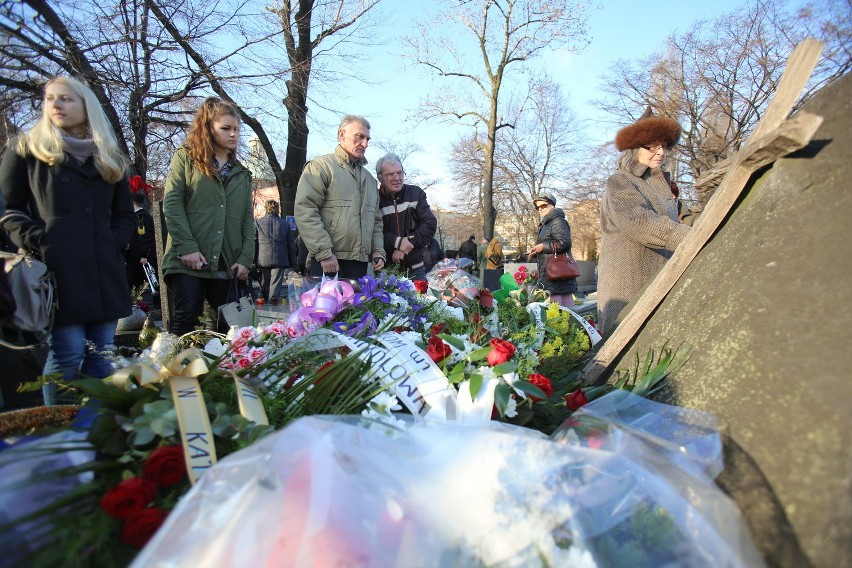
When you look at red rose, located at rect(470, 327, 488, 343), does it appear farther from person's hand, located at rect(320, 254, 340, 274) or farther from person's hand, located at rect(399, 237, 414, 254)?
person's hand, located at rect(399, 237, 414, 254)

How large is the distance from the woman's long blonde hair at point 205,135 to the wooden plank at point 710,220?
107 inches

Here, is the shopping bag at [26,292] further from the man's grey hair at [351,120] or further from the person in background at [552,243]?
the person in background at [552,243]

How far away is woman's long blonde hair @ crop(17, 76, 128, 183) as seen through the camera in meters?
2.81

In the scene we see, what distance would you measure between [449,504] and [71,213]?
2.85 m

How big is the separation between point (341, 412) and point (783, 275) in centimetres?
110

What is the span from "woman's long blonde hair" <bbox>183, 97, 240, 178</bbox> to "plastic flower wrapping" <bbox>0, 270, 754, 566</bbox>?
2338 millimetres

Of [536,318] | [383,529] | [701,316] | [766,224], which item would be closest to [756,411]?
[701,316]

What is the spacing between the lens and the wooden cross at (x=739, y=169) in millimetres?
1345

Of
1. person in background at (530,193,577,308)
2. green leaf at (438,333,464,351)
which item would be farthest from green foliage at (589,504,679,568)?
person in background at (530,193,577,308)

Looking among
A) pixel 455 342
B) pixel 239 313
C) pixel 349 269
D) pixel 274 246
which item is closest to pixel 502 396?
pixel 455 342

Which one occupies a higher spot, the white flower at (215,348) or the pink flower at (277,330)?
the pink flower at (277,330)

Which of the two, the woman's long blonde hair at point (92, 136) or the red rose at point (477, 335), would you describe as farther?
the woman's long blonde hair at point (92, 136)

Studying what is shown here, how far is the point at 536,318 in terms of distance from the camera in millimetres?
2549

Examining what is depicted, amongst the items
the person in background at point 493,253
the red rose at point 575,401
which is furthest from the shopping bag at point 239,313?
the person in background at point 493,253
